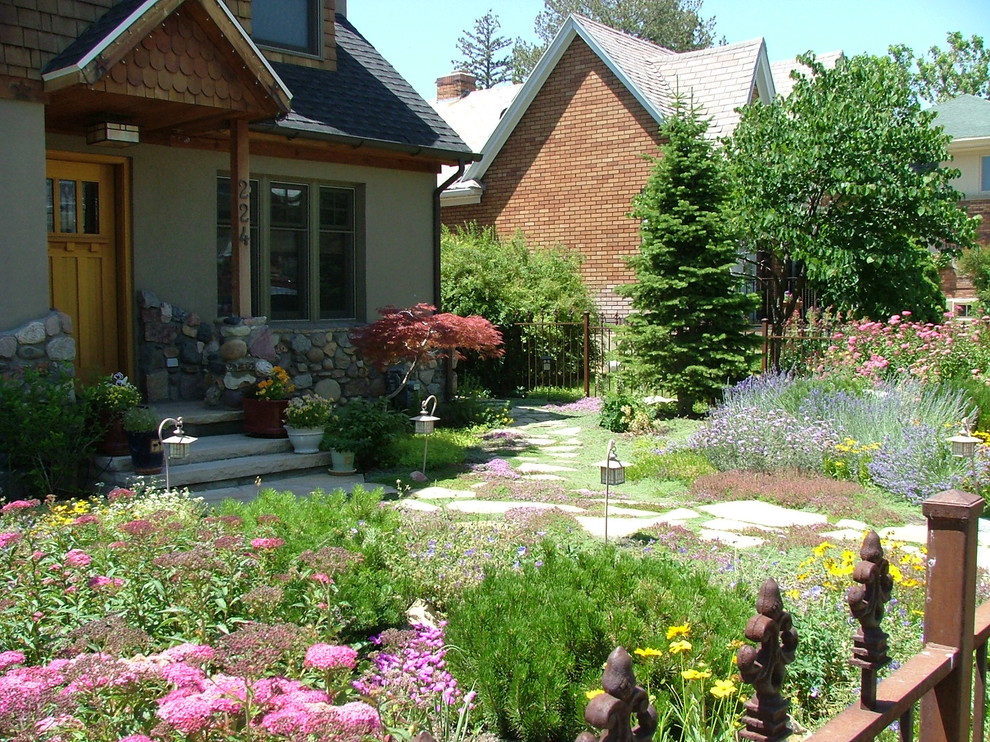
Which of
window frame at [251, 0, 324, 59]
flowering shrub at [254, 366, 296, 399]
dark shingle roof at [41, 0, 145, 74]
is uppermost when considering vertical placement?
window frame at [251, 0, 324, 59]

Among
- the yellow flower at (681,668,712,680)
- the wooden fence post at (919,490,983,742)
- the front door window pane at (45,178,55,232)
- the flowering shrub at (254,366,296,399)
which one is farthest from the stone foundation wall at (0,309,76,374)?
the wooden fence post at (919,490,983,742)

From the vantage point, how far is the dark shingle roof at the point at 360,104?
11.4 m

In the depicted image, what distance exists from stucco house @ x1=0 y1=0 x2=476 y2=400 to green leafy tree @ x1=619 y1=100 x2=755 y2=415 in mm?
2760

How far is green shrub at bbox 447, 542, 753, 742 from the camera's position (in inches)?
144

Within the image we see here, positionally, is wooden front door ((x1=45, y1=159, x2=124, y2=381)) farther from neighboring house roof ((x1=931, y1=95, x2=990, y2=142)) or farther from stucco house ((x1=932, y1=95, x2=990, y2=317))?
neighboring house roof ((x1=931, y1=95, x2=990, y2=142))

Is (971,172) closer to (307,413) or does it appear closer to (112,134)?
(307,413)

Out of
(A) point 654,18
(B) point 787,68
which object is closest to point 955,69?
(A) point 654,18

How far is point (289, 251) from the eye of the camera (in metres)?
11.8

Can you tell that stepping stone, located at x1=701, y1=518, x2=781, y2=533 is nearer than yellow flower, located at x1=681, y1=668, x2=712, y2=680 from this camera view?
No

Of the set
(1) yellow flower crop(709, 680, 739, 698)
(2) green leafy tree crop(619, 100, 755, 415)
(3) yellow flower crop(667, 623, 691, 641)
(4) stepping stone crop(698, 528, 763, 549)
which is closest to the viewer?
(1) yellow flower crop(709, 680, 739, 698)

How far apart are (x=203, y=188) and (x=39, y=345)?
9.73ft

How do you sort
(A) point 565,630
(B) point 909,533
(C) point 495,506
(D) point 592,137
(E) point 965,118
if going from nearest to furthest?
(A) point 565,630 → (B) point 909,533 → (C) point 495,506 → (D) point 592,137 → (E) point 965,118

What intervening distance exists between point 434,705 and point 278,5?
1064 cm

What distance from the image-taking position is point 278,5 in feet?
40.0
